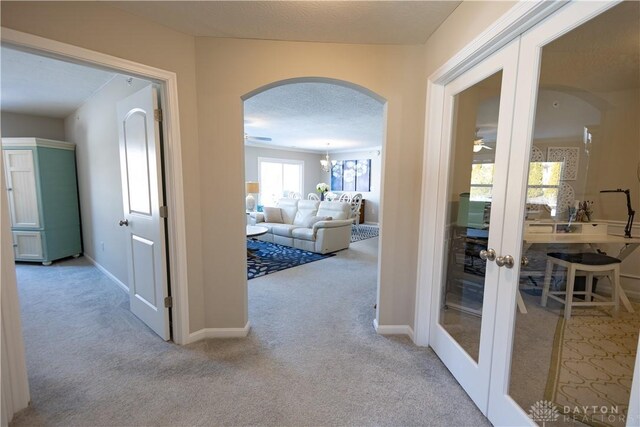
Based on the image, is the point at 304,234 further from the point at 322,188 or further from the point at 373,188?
the point at 373,188

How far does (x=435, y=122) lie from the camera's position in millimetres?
2010

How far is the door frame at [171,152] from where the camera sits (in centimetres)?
160

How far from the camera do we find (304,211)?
604 cm

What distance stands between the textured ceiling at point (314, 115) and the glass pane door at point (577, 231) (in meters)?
1.83

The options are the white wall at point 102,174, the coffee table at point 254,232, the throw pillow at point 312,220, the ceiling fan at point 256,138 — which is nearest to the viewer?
the white wall at point 102,174

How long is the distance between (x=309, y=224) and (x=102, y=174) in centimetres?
340

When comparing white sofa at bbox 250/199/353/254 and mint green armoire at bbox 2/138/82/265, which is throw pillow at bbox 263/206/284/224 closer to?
white sofa at bbox 250/199/353/254

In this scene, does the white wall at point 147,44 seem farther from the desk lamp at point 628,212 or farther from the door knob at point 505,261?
the desk lamp at point 628,212

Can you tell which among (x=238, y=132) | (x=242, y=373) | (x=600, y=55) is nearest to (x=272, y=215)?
(x=238, y=132)

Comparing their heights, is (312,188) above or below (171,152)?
below

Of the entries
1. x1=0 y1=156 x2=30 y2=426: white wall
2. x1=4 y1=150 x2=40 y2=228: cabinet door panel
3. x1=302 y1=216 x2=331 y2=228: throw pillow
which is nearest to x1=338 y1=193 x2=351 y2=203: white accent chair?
x1=302 y1=216 x2=331 y2=228: throw pillow

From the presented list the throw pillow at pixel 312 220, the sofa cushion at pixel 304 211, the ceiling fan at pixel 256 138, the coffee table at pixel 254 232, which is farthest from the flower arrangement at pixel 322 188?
the coffee table at pixel 254 232

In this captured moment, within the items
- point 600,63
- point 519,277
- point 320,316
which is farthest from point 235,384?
point 600,63

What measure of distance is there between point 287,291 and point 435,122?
2.40 meters
